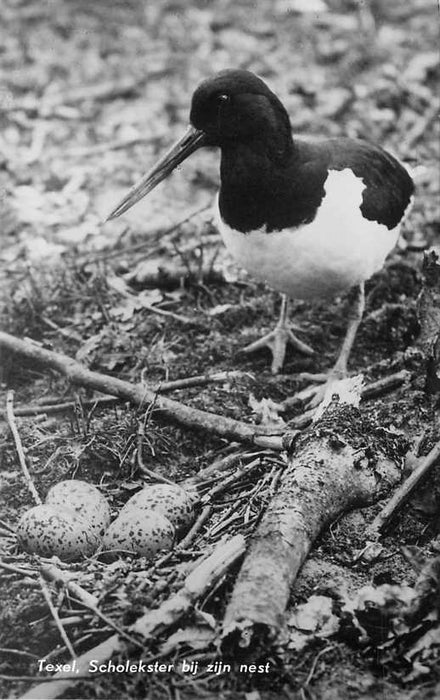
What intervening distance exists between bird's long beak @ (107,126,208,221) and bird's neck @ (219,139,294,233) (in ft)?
0.56

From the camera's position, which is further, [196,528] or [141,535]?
[196,528]

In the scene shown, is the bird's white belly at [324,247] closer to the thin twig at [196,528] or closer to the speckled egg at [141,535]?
the thin twig at [196,528]

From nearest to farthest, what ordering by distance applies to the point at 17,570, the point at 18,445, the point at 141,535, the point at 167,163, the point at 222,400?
1. the point at 17,570
2. the point at 141,535
3. the point at 18,445
4. the point at 222,400
5. the point at 167,163

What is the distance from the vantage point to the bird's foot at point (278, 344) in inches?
177

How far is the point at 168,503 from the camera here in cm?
315

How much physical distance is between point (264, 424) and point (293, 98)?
4.09 metres

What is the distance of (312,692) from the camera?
8.14ft

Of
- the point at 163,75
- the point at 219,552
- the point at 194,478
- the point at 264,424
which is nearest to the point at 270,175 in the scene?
the point at 264,424

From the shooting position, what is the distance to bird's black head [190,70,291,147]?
395cm

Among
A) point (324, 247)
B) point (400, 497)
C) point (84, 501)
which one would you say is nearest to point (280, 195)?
point (324, 247)

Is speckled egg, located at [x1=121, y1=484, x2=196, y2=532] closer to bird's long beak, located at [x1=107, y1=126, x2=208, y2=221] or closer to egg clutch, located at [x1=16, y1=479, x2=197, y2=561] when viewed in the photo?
egg clutch, located at [x1=16, y1=479, x2=197, y2=561]

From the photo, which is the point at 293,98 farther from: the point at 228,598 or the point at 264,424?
the point at 228,598

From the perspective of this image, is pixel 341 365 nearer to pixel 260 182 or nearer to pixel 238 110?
pixel 260 182

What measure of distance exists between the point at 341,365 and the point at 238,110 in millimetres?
1292
